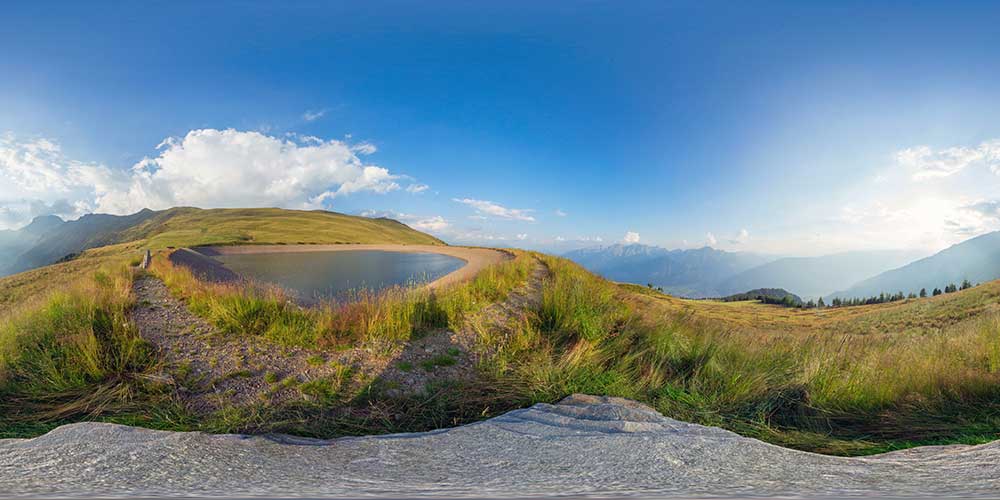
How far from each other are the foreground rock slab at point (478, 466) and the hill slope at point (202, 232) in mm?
32849

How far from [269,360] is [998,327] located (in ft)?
34.9

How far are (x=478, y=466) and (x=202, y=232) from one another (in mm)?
57256

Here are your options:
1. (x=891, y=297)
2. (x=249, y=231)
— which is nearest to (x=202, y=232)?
(x=249, y=231)

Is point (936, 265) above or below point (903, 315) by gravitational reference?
above

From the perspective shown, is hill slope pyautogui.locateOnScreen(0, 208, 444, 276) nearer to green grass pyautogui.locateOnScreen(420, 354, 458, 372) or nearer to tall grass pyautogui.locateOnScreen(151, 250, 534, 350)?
tall grass pyautogui.locateOnScreen(151, 250, 534, 350)

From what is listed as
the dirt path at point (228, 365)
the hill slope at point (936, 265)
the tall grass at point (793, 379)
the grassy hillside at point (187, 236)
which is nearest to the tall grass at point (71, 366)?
the dirt path at point (228, 365)

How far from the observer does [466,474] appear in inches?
86.6

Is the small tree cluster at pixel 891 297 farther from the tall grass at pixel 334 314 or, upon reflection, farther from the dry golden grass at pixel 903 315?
the tall grass at pixel 334 314

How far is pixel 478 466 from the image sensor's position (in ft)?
7.67

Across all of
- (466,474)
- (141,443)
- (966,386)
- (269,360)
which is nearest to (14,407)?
(269,360)

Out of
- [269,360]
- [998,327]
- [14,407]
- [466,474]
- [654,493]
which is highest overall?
[998,327]

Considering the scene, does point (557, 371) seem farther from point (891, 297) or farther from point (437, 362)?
point (891, 297)

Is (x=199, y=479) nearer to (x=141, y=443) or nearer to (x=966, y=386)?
(x=141, y=443)

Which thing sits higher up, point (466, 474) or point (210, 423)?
point (466, 474)
